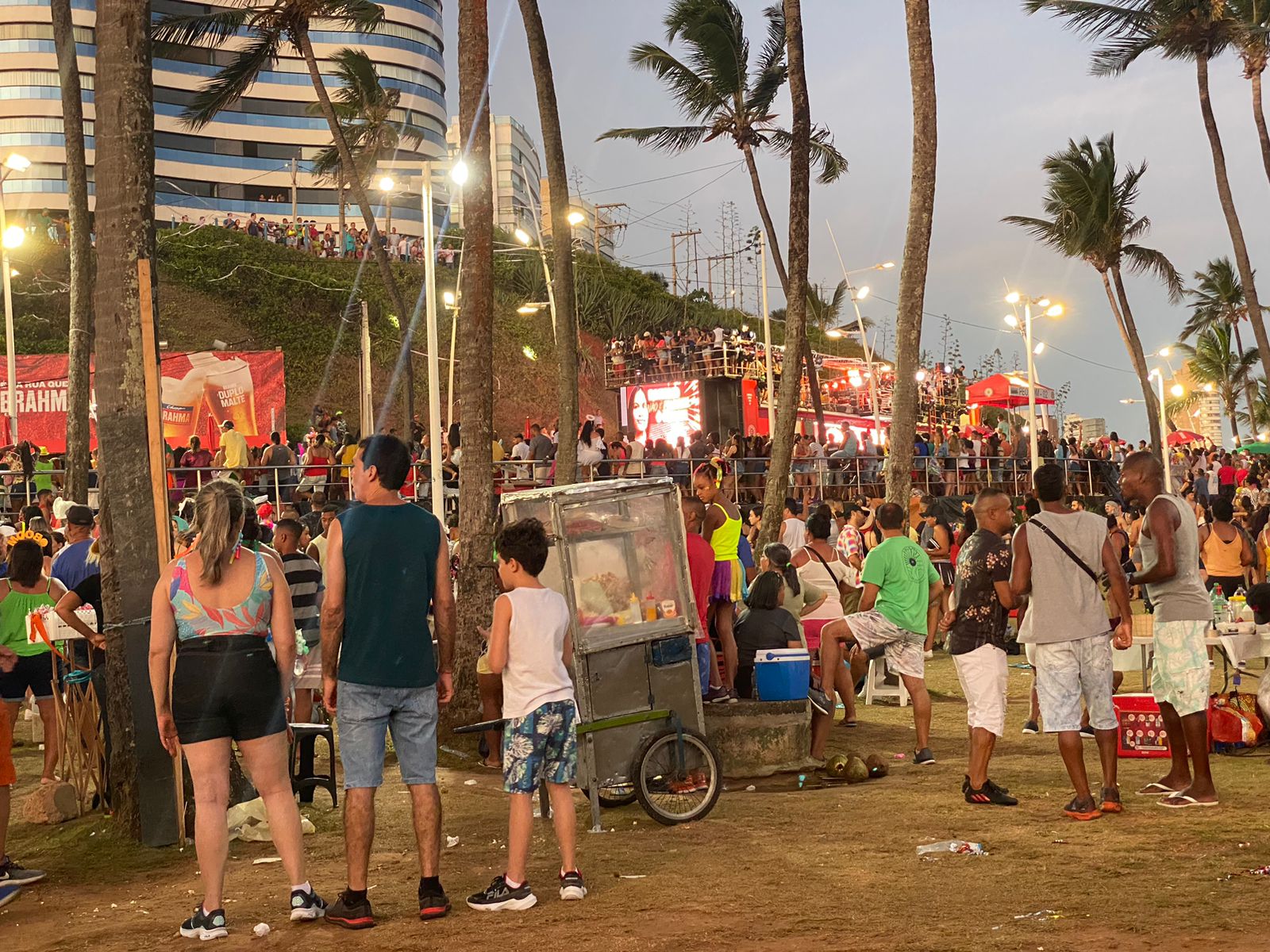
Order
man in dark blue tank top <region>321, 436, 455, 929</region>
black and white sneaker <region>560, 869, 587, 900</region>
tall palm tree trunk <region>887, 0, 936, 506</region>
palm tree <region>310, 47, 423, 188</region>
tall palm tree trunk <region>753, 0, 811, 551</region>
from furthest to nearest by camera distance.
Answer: palm tree <region>310, 47, 423, 188</region>, tall palm tree trunk <region>753, 0, 811, 551</region>, tall palm tree trunk <region>887, 0, 936, 506</region>, black and white sneaker <region>560, 869, 587, 900</region>, man in dark blue tank top <region>321, 436, 455, 929</region>

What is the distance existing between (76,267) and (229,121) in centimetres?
8470

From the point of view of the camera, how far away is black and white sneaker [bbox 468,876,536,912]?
576 cm

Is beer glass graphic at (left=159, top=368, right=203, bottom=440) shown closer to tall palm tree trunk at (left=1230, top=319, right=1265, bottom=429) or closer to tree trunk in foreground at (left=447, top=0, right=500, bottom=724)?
A: tree trunk in foreground at (left=447, top=0, right=500, bottom=724)

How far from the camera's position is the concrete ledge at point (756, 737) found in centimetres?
930

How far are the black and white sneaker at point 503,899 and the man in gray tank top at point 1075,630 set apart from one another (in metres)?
3.00

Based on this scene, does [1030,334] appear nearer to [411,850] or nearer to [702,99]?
[702,99]

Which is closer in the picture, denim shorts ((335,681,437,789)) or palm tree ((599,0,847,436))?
denim shorts ((335,681,437,789))

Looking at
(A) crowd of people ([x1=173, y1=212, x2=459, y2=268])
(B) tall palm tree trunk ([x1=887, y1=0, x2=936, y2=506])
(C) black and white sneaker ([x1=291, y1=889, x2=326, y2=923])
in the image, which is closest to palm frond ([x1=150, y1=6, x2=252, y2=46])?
(B) tall palm tree trunk ([x1=887, y1=0, x2=936, y2=506])

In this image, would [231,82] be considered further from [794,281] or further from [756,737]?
[756,737]

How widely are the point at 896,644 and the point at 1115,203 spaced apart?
30736mm

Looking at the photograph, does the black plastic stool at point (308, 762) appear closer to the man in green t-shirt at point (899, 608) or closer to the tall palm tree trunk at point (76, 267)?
the man in green t-shirt at point (899, 608)

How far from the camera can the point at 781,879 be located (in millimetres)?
6230

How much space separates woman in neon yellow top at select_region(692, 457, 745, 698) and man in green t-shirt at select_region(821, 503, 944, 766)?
2.85ft

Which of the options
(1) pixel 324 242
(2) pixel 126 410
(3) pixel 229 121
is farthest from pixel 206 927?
(3) pixel 229 121
